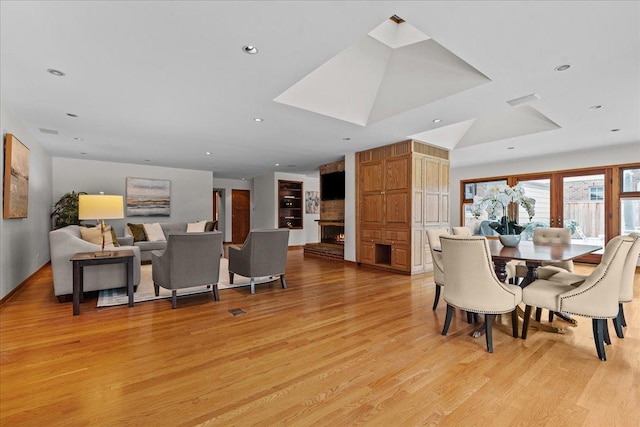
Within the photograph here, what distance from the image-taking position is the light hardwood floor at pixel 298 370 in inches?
67.1

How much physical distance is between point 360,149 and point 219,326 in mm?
4464

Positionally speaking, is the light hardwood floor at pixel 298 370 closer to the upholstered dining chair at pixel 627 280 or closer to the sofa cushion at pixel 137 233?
the upholstered dining chair at pixel 627 280

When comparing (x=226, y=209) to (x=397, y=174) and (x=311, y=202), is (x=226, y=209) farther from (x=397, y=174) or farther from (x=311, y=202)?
(x=397, y=174)

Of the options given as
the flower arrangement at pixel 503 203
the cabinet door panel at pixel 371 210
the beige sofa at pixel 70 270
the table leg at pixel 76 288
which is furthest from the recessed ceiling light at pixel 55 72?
the cabinet door panel at pixel 371 210

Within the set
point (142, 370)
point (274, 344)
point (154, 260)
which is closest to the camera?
point (142, 370)

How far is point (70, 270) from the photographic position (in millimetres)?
3676

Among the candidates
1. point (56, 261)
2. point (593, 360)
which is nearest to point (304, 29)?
point (593, 360)

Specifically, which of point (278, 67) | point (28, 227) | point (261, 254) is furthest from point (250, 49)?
point (28, 227)

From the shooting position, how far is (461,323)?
3096 mm

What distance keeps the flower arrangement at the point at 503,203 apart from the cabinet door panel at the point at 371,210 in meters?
2.67

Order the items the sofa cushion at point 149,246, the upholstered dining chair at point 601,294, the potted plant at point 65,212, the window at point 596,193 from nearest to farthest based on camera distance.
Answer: the upholstered dining chair at point 601,294 → the sofa cushion at point 149,246 → the window at point 596,193 → the potted plant at point 65,212

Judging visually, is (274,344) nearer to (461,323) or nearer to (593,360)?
(461,323)

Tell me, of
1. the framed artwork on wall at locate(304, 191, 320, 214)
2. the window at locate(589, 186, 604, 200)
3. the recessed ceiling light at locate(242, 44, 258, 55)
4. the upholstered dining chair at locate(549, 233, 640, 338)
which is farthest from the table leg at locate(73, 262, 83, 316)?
the window at locate(589, 186, 604, 200)

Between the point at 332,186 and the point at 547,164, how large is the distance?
5.08 metres
